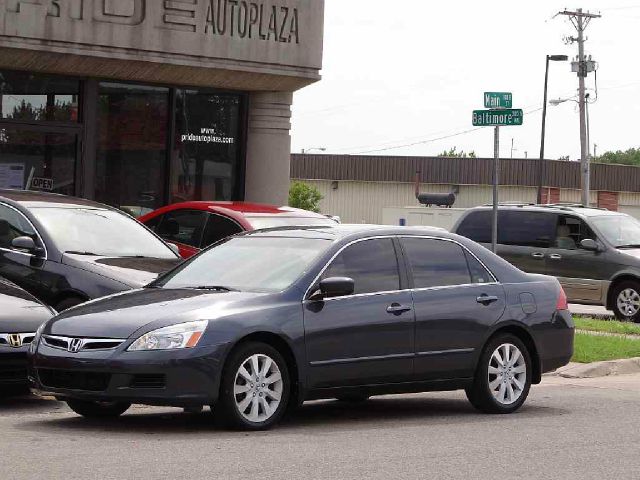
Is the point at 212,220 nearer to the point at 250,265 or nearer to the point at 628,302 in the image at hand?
the point at 250,265

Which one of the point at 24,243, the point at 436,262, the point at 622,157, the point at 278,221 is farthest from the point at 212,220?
the point at 622,157

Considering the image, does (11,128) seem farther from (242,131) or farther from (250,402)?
(250,402)

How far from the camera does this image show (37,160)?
70.7 ft

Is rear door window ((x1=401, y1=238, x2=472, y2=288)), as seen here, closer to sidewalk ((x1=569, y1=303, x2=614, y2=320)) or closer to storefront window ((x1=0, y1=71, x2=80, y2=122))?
storefront window ((x1=0, y1=71, x2=80, y2=122))

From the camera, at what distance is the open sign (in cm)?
2158

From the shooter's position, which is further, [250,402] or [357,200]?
[357,200]

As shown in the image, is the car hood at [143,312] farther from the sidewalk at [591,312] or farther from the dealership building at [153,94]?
the sidewalk at [591,312]

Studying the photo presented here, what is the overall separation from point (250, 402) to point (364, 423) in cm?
132

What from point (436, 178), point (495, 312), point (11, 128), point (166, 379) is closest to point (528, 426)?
point (495, 312)

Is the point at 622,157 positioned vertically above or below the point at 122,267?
above

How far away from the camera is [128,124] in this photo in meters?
22.5

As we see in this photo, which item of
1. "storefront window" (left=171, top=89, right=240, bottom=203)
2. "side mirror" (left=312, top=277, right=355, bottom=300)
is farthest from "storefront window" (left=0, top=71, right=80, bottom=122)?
"side mirror" (left=312, top=277, right=355, bottom=300)

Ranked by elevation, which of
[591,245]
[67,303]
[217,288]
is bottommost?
[67,303]

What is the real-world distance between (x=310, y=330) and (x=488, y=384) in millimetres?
1943
